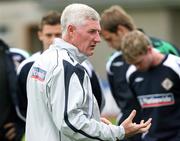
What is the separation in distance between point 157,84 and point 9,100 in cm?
183

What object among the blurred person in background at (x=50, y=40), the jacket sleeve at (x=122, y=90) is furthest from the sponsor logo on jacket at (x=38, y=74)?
the jacket sleeve at (x=122, y=90)

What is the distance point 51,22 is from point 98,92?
88 cm

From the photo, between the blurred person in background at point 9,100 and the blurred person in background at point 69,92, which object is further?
the blurred person in background at point 9,100

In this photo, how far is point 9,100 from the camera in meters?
9.04

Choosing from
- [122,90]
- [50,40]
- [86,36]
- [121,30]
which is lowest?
[122,90]

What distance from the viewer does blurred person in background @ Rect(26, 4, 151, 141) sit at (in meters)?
5.78

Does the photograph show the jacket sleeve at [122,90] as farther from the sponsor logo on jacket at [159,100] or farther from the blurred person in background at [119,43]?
the sponsor logo on jacket at [159,100]

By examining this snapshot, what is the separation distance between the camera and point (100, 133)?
585cm

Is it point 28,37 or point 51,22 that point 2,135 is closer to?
point 51,22

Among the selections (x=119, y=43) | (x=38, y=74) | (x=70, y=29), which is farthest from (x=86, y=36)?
(x=119, y=43)

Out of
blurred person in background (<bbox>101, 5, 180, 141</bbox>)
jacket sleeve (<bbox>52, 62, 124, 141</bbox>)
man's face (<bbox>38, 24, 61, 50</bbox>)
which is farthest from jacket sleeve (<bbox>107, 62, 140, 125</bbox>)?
jacket sleeve (<bbox>52, 62, 124, 141</bbox>)

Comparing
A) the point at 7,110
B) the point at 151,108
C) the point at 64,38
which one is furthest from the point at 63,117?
the point at 7,110

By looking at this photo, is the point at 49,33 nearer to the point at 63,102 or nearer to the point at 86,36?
the point at 86,36

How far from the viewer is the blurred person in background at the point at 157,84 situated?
7.91 meters
